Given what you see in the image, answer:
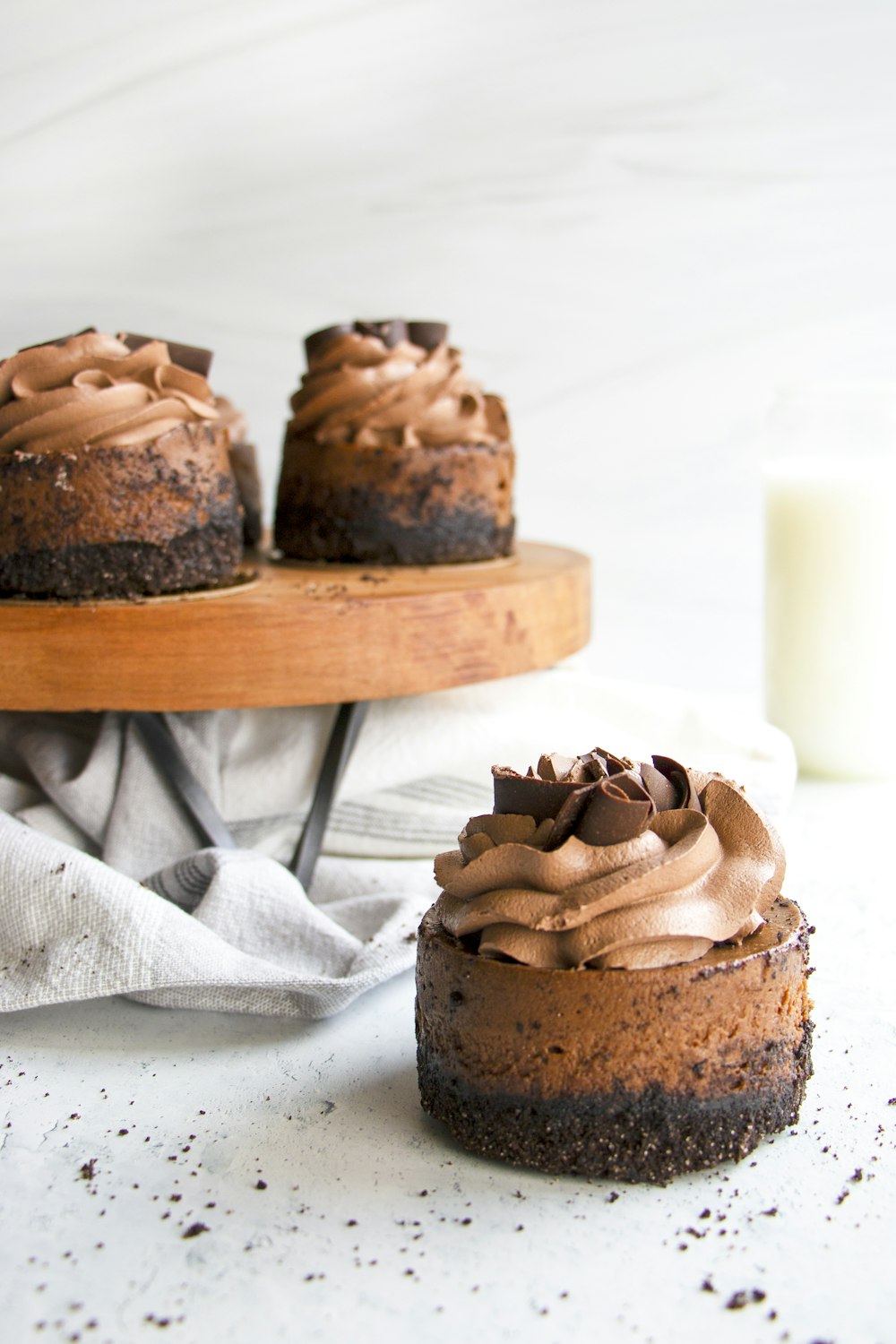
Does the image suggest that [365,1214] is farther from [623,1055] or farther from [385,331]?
[385,331]

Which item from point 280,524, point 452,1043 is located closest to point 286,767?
point 280,524

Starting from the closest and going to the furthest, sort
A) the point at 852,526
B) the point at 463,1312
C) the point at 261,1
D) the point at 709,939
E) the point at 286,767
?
the point at 463,1312, the point at 709,939, the point at 286,767, the point at 852,526, the point at 261,1

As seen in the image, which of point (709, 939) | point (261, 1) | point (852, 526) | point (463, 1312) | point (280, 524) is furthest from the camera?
point (261, 1)

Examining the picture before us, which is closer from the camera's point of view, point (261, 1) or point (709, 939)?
point (709, 939)

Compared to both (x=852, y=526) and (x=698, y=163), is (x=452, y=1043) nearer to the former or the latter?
(x=852, y=526)

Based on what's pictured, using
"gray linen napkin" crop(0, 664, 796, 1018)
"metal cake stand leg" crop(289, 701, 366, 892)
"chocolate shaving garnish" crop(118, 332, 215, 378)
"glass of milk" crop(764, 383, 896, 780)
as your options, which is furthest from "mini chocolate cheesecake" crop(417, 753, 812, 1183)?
"glass of milk" crop(764, 383, 896, 780)
